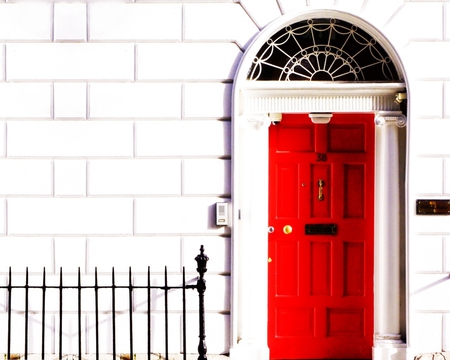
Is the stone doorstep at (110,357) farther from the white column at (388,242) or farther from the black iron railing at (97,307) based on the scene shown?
the white column at (388,242)

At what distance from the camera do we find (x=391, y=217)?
22.4 ft

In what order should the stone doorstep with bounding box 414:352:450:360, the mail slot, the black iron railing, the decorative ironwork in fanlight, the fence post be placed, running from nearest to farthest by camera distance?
the fence post → the black iron railing → the stone doorstep with bounding box 414:352:450:360 → the decorative ironwork in fanlight → the mail slot

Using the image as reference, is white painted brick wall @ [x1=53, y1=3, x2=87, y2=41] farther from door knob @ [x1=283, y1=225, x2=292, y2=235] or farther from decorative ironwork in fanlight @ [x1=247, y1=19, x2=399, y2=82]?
door knob @ [x1=283, y1=225, x2=292, y2=235]

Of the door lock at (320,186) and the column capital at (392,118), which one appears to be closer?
the column capital at (392,118)

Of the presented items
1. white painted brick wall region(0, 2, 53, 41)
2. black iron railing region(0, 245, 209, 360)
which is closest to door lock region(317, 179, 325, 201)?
black iron railing region(0, 245, 209, 360)

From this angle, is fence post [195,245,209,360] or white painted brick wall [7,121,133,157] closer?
fence post [195,245,209,360]

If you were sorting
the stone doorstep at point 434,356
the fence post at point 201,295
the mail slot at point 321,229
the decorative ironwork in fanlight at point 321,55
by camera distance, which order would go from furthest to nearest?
the mail slot at point 321,229 < the decorative ironwork in fanlight at point 321,55 < the stone doorstep at point 434,356 < the fence post at point 201,295

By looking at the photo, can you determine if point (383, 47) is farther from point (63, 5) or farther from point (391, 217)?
point (63, 5)

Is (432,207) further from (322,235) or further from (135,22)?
(135,22)

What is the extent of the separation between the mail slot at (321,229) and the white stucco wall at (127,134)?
883mm

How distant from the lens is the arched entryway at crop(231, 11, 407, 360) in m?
6.77

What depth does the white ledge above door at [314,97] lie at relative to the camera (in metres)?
6.79

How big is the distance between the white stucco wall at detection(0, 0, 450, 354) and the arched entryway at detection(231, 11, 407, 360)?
15 cm

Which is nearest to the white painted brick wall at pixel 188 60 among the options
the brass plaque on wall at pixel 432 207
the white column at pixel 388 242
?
the white column at pixel 388 242
